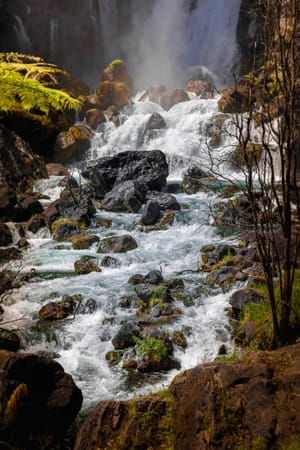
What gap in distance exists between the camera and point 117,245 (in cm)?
912

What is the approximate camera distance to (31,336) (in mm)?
5426

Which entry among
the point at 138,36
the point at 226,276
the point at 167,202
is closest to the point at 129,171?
the point at 167,202

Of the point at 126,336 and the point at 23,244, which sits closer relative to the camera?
the point at 126,336

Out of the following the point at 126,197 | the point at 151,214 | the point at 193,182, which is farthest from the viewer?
the point at 193,182

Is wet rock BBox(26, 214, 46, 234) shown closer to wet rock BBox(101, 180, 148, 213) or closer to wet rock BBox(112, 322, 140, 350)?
wet rock BBox(101, 180, 148, 213)

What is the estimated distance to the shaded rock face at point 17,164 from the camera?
14.3 m

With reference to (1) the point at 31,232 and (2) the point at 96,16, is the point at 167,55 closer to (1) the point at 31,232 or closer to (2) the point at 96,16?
(2) the point at 96,16

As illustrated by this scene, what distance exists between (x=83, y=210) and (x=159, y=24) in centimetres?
3170

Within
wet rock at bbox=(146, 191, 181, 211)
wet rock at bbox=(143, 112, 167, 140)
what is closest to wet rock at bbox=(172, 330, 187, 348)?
wet rock at bbox=(146, 191, 181, 211)

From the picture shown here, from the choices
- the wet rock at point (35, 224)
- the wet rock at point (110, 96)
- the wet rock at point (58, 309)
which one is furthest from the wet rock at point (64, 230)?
the wet rock at point (110, 96)

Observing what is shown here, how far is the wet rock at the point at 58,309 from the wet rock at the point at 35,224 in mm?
4930

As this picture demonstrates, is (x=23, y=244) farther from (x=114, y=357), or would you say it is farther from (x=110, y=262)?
(x=114, y=357)

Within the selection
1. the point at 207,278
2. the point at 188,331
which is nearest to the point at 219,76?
the point at 207,278

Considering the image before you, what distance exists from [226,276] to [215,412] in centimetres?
460
